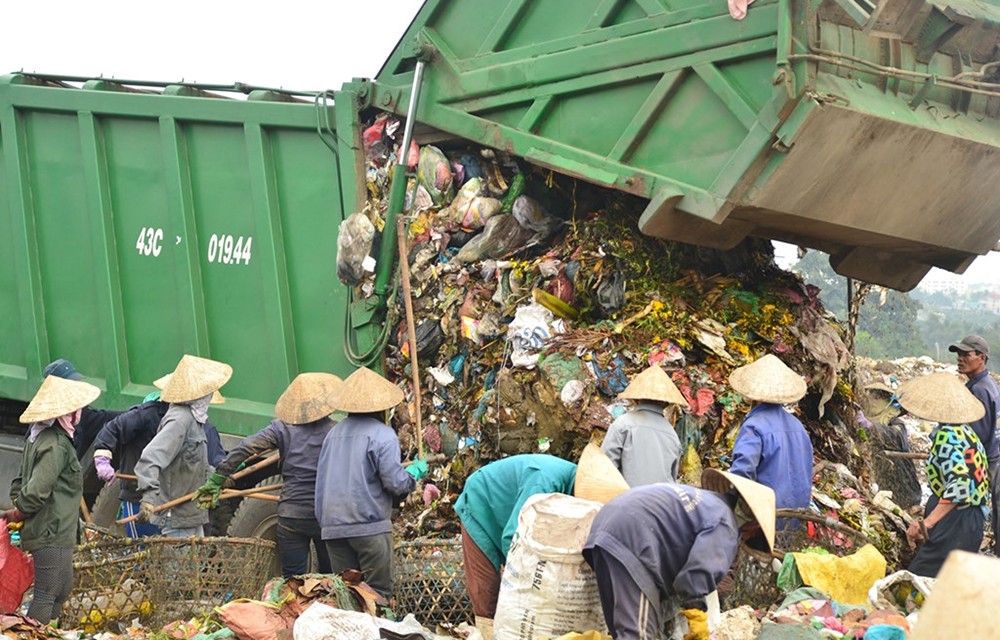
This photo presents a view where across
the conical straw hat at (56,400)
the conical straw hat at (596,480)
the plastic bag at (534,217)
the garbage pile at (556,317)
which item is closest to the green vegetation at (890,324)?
the garbage pile at (556,317)

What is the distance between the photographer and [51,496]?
5.32 m

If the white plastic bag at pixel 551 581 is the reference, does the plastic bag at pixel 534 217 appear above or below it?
above

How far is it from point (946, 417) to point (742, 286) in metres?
1.19

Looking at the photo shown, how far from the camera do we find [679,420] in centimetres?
560

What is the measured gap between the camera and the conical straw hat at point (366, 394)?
542 cm

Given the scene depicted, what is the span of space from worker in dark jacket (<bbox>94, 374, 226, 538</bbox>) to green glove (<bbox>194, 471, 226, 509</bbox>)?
0.47 meters

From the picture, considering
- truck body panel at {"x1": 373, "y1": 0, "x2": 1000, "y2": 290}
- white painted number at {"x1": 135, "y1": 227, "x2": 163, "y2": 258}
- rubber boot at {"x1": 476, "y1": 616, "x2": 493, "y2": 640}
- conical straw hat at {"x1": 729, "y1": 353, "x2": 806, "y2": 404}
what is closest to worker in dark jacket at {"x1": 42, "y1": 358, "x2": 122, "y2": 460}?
white painted number at {"x1": 135, "y1": 227, "x2": 163, "y2": 258}

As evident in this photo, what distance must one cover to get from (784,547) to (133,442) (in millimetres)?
3301

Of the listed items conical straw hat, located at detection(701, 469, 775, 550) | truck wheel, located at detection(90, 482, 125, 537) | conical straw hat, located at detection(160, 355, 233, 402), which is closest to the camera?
conical straw hat, located at detection(701, 469, 775, 550)

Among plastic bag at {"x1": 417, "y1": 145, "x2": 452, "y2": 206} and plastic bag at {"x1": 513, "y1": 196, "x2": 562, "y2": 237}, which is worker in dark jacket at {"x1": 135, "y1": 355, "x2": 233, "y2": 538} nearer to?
plastic bag at {"x1": 417, "y1": 145, "x2": 452, "y2": 206}

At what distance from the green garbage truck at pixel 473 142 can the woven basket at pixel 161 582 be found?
3.29 feet

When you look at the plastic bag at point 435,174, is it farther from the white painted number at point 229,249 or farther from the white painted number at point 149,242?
the white painted number at point 149,242

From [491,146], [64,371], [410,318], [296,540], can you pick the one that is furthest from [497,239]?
[64,371]

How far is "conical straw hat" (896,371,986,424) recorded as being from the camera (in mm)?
5508
